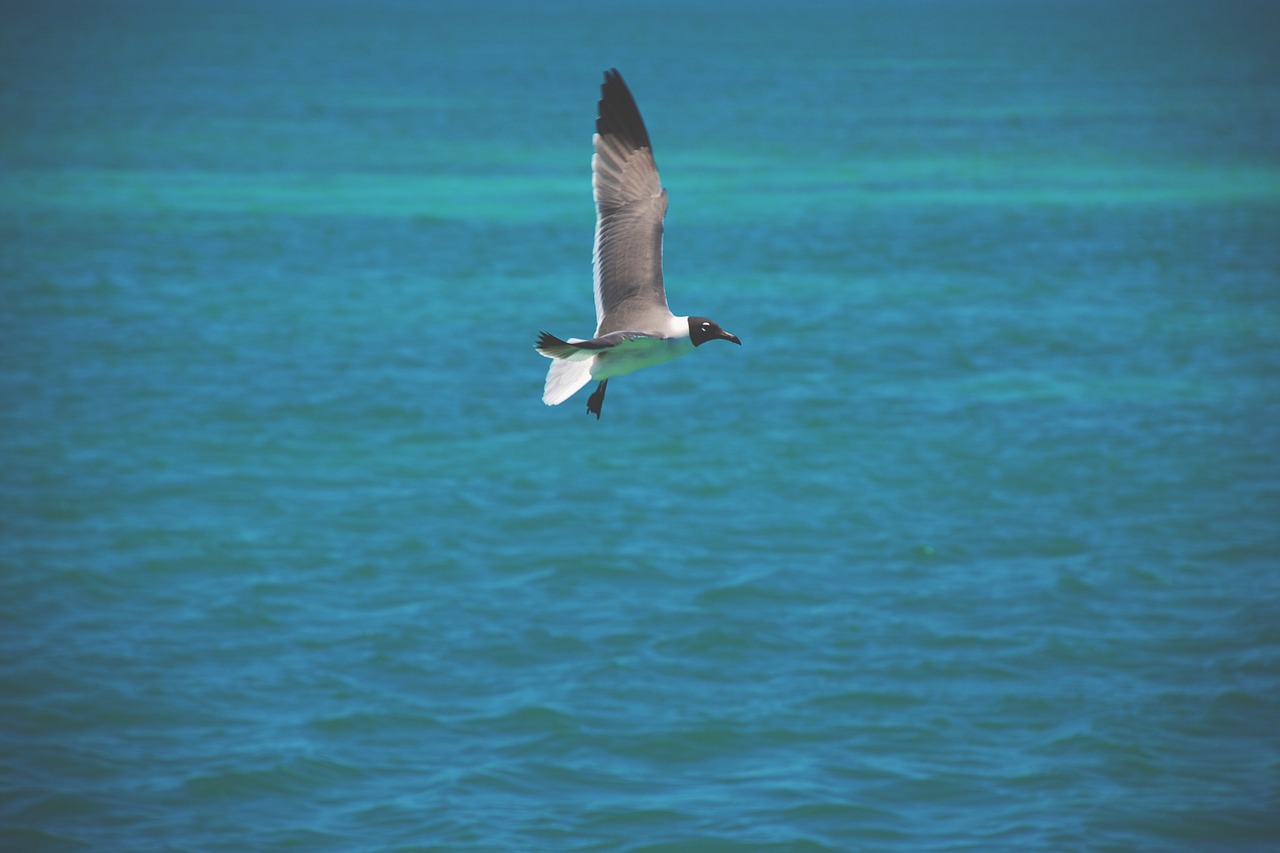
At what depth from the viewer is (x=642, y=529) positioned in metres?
23.0

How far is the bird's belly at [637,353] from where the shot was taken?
29.4 ft

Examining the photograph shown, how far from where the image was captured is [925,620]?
1964 cm

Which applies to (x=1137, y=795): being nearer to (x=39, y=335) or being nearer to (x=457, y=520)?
(x=457, y=520)

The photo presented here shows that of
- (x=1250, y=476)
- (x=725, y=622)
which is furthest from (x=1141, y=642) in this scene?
(x=1250, y=476)

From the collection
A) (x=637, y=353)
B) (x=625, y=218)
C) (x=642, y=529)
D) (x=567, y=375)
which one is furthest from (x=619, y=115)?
(x=642, y=529)

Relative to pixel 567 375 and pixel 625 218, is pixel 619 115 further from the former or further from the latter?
pixel 567 375

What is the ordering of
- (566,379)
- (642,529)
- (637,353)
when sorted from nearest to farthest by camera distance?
(637,353) < (566,379) < (642,529)

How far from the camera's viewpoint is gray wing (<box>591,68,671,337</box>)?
9969mm

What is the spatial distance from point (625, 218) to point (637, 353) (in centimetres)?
183

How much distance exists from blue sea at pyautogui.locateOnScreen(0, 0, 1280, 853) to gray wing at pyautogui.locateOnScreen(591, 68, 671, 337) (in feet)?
22.3

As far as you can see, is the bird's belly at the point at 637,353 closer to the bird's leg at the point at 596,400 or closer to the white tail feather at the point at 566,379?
the white tail feather at the point at 566,379

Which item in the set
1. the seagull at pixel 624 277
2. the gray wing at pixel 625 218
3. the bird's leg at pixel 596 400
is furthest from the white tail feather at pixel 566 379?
the bird's leg at pixel 596 400

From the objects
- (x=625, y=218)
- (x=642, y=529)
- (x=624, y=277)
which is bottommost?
(x=624, y=277)

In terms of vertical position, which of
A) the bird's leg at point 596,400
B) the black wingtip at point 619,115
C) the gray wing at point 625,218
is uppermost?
the black wingtip at point 619,115
